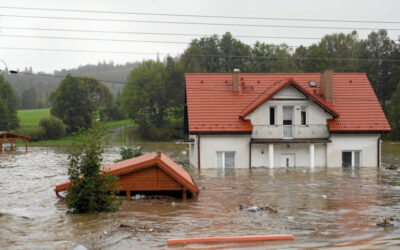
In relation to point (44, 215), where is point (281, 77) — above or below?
above

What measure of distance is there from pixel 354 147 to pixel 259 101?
740cm

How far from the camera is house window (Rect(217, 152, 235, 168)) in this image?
1406 inches

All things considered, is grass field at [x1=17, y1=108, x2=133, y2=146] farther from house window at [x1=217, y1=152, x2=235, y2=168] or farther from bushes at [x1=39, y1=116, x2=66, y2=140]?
house window at [x1=217, y1=152, x2=235, y2=168]

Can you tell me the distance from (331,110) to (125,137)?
169 ft

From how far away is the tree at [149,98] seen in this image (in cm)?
8512

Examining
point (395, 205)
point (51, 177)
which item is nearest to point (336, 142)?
point (395, 205)

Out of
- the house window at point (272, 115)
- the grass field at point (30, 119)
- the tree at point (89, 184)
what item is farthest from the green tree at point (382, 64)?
the tree at point (89, 184)

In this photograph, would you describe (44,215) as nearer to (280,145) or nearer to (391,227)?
(391,227)

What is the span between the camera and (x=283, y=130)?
36.2 metres

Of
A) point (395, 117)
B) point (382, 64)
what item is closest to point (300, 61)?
point (382, 64)

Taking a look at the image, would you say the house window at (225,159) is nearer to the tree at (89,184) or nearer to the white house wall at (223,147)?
the white house wall at (223,147)

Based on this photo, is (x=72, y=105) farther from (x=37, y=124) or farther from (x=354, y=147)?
(x=354, y=147)

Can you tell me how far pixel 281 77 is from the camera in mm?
40719

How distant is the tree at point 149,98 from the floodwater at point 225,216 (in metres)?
55.0
